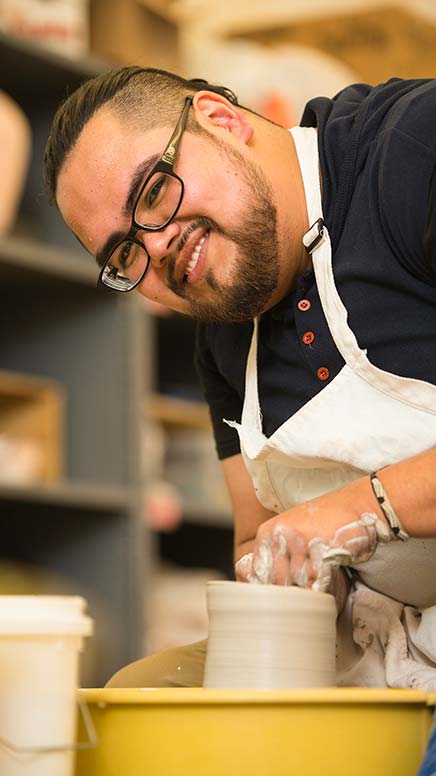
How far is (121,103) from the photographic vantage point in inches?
54.2

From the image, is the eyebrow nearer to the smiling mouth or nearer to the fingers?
the smiling mouth

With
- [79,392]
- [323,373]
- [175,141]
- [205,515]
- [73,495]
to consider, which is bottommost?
[205,515]

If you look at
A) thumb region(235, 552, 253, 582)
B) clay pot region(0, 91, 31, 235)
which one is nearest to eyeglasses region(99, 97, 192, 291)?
thumb region(235, 552, 253, 582)

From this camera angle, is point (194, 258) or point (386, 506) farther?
point (194, 258)

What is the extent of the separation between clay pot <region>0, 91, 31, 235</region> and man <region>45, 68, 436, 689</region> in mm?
1179

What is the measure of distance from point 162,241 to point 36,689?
0.60m

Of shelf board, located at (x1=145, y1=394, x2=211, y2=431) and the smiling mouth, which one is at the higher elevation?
the smiling mouth

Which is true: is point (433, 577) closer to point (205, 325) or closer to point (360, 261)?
point (360, 261)

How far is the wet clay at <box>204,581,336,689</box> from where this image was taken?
3.36 ft

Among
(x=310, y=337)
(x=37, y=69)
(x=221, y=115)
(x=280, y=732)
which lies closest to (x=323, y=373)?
(x=310, y=337)

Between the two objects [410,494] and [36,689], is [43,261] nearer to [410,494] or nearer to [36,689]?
[410,494]

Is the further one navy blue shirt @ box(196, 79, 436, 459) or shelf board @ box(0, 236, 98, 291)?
shelf board @ box(0, 236, 98, 291)

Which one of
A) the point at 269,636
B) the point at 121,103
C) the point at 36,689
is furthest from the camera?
the point at 121,103

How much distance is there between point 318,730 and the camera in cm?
92
